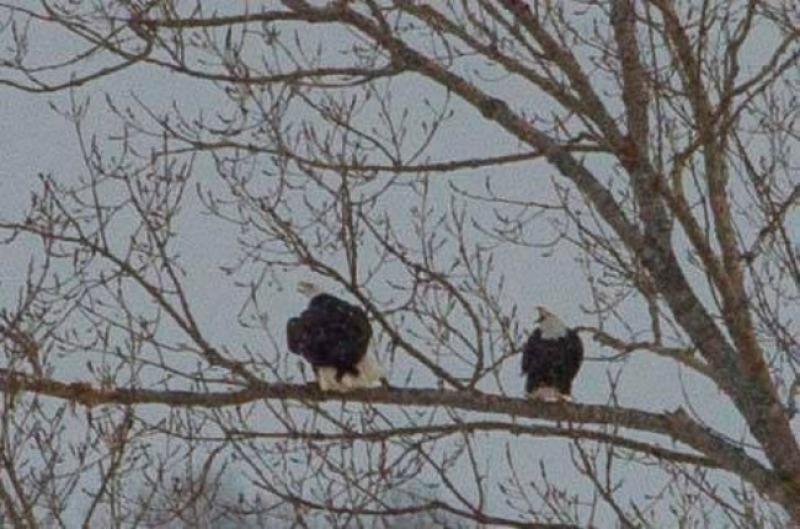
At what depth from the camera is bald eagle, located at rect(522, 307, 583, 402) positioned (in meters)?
7.30

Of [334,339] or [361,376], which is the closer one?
[361,376]

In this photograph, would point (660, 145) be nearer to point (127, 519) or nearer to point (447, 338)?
point (447, 338)

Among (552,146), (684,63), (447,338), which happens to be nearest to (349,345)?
(447,338)

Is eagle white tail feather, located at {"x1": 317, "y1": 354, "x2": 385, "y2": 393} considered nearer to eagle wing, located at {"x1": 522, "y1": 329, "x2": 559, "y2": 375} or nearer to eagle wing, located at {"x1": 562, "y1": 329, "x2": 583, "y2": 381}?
eagle wing, located at {"x1": 522, "y1": 329, "x2": 559, "y2": 375}

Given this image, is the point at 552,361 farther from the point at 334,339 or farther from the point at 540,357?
the point at 334,339

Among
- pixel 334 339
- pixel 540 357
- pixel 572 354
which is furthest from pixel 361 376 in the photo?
pixel 572 354

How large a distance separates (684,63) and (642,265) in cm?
64

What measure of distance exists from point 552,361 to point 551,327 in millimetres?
216

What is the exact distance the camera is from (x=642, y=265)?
5.88 meters

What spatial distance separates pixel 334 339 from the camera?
22.8ft

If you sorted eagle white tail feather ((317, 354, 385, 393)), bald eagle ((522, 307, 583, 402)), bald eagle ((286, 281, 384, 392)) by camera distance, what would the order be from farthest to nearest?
bald eagle ((522, 307, 583, 402)) < bald eagle ((286, 281, 384, 392)) < eagle white tail feather ((317, 354, 385, 393))

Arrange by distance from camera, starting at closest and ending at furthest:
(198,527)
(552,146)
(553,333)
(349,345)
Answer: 1. (198,527)
2. (552,146)
3. (349,345)
4. (553,333)

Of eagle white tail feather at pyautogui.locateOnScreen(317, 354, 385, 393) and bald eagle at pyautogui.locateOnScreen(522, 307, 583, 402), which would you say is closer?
eagle white tail feather at pyautogui.locateOnScreen(317, 354, 385, 393)

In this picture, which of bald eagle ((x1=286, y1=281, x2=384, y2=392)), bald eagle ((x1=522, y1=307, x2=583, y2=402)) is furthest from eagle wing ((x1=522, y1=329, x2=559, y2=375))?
bald eagle ((x1=286, y1=281, x2=384, y2=392))
